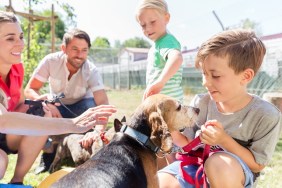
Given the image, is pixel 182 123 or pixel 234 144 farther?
pixel 182 123

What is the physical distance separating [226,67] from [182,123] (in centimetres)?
77

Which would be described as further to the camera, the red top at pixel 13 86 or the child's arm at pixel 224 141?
the red top at pixel 13 86

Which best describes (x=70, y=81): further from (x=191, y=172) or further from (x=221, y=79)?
(x=221, y=79)

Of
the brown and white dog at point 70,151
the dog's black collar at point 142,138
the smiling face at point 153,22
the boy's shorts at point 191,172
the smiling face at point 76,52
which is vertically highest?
the smiling face at point 153,22

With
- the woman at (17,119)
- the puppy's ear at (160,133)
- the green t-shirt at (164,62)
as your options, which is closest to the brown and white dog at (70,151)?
the woman at (17,119)

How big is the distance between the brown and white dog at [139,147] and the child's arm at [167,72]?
33 centimetres

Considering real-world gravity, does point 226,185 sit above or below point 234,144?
below

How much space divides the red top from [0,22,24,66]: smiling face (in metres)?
0.22

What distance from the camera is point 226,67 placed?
256 cm

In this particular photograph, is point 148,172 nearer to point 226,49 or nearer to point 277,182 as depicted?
point 226,49

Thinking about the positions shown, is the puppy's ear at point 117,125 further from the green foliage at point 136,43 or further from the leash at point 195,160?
the green foliage at point 136,43

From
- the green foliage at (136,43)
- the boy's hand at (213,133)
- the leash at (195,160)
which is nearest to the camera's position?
the boy's hand at (213,133)

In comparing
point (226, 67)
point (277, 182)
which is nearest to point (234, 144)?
point (226, 67)

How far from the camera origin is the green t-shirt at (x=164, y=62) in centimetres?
409
